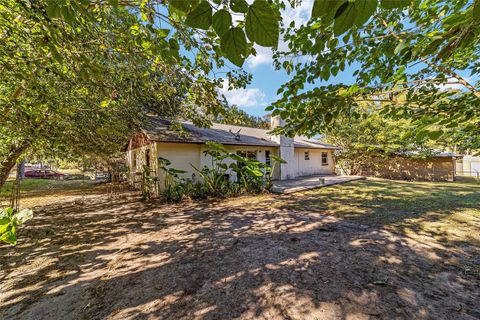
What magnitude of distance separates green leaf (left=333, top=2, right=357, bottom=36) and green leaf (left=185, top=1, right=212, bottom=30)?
53cm

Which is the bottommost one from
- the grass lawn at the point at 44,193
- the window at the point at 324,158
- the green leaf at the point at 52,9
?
the grass lawn at the point at 44,193

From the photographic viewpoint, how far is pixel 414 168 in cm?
1792

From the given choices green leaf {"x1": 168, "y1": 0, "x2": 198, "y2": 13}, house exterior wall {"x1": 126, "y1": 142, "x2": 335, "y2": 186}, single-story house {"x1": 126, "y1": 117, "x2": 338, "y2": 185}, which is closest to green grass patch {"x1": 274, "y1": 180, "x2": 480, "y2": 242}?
single-story house {"x1": 126, "y1": 117, "x2": 338, "y2": 185}

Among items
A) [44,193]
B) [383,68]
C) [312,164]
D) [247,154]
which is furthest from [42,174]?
[383,68]

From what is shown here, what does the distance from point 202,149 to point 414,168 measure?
18950 millimetres

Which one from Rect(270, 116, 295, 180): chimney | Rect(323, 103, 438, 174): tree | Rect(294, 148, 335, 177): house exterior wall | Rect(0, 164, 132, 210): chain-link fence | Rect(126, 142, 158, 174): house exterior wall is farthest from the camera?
Rect(294, 148, 335, 177): house exterior wall

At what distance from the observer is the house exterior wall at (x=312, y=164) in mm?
17750

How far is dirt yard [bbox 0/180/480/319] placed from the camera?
2611 mm

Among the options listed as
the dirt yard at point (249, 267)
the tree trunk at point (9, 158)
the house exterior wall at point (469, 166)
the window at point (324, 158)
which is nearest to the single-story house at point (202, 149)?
the window at point (324, 158)

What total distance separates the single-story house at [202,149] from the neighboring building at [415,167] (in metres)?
4.59

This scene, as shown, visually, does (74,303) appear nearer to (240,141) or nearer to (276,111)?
(276,111)

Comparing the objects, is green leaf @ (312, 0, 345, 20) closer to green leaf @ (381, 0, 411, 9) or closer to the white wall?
green leaf @ (381, 0, 411, 9)

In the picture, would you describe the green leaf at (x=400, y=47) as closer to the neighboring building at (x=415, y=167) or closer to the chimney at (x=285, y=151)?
the chimney at (x=285, y=151)

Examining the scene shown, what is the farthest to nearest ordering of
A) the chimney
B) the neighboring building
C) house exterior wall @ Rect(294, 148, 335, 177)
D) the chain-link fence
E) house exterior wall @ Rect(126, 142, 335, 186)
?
house exterior wall @ Rect(294, 148, 335, 177) → the neighboring building → the chimney → house exterior wall @ Rect(126, 142, 335, 186) → the chain-link fence
